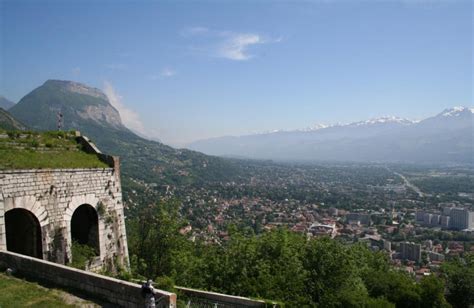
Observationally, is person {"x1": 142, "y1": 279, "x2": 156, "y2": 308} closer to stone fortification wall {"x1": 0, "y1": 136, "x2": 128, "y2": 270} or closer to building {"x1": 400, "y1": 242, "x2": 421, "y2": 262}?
stone fortification wall {"x1": 0, "y1": 136, "x2": 128, "y2": 270}

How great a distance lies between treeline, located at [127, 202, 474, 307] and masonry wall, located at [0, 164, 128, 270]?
68.9 inches

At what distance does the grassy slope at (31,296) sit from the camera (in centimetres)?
873

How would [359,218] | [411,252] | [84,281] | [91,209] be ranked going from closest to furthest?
[84,281] < [91,209] < [411,252] < [359,218]

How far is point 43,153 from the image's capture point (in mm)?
13891

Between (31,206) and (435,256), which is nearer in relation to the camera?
(31,206)

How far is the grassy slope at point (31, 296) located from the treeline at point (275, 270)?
226 inches

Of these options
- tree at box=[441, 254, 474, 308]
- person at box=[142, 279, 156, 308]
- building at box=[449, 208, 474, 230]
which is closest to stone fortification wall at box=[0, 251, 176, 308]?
person at box=[142, 279, 156, 308]

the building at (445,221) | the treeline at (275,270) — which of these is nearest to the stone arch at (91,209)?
the treeline at (275,270)

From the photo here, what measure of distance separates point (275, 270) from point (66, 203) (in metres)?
8.45

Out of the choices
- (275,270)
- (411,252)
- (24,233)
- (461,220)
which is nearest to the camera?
(24,233)

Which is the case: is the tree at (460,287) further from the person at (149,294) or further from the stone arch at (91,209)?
the person at (149,294)

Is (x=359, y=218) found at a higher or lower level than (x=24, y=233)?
lower

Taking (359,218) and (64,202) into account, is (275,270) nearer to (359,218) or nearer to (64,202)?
(64,202)

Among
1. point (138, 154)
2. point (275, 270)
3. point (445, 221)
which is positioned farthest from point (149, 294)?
point (138, 154)
